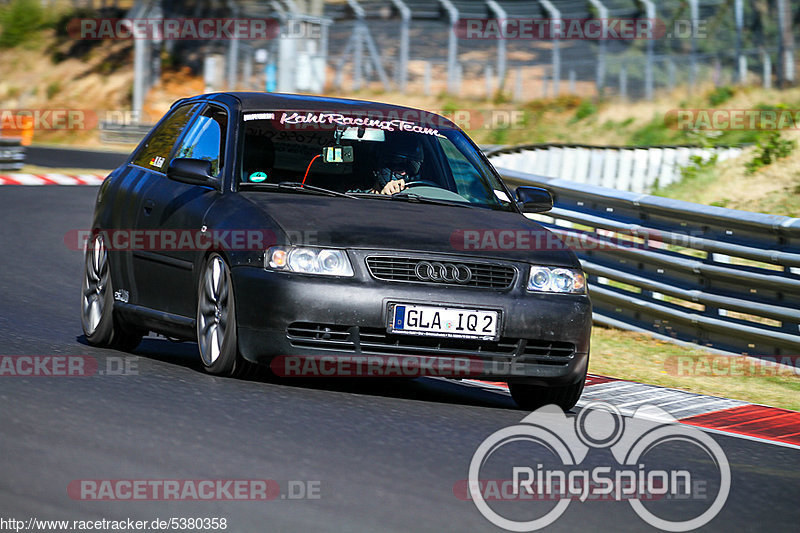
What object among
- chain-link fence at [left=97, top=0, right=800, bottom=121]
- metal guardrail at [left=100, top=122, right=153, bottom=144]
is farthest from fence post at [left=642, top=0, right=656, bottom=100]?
metal guardrail at [left=100, top=122, right=153, bottom=144]

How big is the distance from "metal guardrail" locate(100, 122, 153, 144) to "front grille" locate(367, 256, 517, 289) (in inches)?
1489

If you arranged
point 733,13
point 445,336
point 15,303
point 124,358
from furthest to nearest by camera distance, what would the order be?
point 733,13 < point 15,303 < point 124,358 < point 445,336

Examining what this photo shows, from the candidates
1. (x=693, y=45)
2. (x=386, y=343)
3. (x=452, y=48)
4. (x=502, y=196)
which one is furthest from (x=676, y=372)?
(x=452, y=48)

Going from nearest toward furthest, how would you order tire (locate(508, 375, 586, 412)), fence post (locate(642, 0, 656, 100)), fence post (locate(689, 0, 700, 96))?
tire (locate(508, 375, 586, 412)) < fence post (locate(689, 0, 700, 96)) < fence post (locate(642, 0, 656, 100))

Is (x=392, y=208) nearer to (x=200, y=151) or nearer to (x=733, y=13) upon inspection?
(x=200, y=151)

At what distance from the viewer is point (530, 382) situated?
7.43 meters

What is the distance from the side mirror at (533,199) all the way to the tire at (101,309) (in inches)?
96.2

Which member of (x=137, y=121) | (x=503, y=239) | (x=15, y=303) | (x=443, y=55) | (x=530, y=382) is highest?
(x=503, y=239)

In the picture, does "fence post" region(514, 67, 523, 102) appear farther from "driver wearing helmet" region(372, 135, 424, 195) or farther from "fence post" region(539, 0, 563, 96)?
"driver wearing helmet" region(372, 135, 424, 195)

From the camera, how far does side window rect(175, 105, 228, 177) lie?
8.27 meters

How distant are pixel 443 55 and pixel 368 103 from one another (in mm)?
32939

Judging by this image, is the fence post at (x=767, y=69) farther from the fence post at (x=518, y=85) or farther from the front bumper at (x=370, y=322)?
the front bumper at (x=370, y=322)

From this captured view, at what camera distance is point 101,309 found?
8867 millimetres

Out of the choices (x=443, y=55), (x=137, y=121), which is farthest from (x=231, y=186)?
(x=137, y=121)
